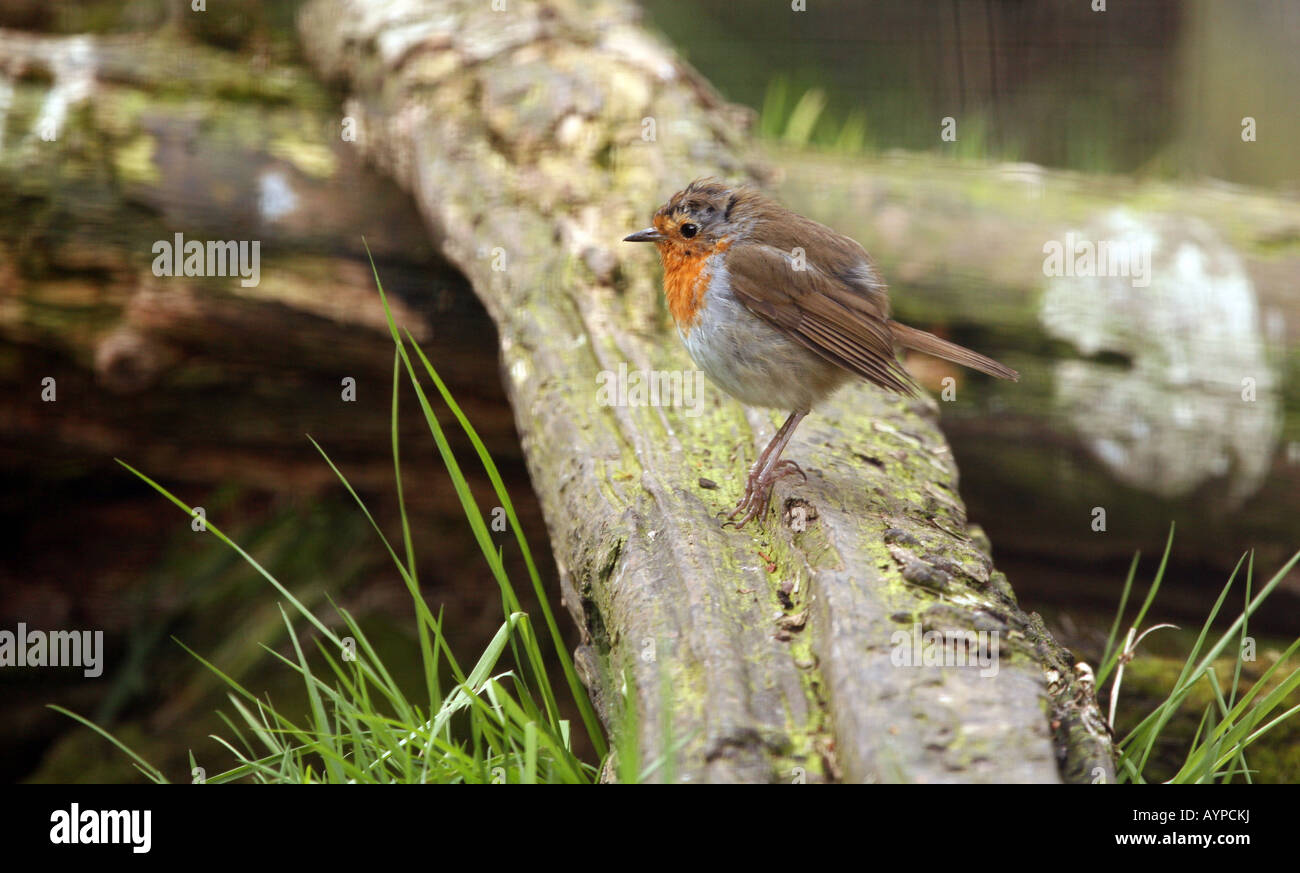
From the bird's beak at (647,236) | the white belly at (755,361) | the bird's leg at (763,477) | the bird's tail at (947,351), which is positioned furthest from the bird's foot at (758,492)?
the bird's beak at (647,236)

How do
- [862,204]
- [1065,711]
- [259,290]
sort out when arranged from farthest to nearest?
[862,204] < [259,290] < [1065,711]

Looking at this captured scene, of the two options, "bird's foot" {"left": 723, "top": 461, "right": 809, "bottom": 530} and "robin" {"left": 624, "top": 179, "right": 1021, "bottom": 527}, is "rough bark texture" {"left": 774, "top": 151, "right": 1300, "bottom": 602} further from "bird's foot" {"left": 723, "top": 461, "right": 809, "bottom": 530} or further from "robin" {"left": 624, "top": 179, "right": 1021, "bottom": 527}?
"bird's foot" {"left": 723, "top": 461, "right": 809, "bottom": 530}

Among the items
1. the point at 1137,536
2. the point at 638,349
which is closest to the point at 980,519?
the point at 1137,536

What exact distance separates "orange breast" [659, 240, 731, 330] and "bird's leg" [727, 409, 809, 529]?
0.39m

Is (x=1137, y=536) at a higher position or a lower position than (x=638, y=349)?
lower

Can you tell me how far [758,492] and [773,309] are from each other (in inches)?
20.3

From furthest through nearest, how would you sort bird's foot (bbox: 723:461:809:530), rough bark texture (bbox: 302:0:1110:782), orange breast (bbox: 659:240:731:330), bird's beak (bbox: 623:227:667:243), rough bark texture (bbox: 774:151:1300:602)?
rough bark texture (bbox: 774:151:1300:602) → bird's beak (bbox: 623:227:667:243) → orange breast (bbox: 659:240:731:330) → bird's foot (bbox: 723:461:809:530) → rough bark texture (bbox: 302:0:1110:782)

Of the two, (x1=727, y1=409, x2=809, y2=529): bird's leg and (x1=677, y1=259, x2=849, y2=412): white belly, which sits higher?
(x1=677, y1=259, x2=849, y2=412): white belly

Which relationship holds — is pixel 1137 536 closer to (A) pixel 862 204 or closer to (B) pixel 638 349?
(A) pixel 862 204

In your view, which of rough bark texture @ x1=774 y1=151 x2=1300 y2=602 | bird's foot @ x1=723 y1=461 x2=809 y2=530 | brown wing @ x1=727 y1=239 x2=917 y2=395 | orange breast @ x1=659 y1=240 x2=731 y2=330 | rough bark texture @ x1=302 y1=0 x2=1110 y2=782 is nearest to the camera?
rough bark texture @ x1=302 y1=0 x2=1110 y2=782

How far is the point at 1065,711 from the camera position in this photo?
71.9 inches

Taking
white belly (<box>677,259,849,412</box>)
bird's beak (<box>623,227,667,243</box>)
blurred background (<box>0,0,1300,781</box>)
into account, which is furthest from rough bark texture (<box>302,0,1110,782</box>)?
blurred background (<box>0,0,1300,781</box>)

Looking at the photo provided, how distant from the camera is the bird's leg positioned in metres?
2.42
